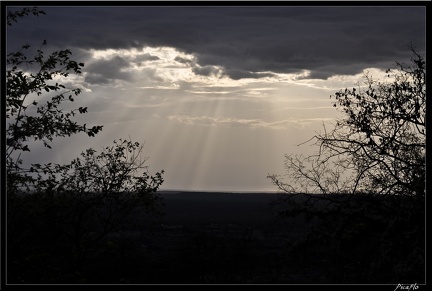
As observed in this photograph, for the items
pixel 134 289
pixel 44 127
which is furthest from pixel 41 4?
pixel 134 289

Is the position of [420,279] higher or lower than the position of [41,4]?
lower

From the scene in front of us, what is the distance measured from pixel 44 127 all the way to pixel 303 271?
28163 millimetres

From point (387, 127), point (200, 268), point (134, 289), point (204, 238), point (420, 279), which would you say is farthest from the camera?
point (204, 238)

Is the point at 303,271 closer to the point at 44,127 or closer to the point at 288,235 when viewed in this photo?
the point at 44,127

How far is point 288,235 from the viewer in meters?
73.2

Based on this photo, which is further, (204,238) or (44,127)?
(204,238)

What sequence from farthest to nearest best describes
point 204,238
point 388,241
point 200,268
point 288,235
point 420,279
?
point 288,235 → point 204,238 → point 200,268 → point 388,241 → point 420,279

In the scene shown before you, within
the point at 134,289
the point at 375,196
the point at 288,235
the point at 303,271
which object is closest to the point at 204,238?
the point at 303,271
